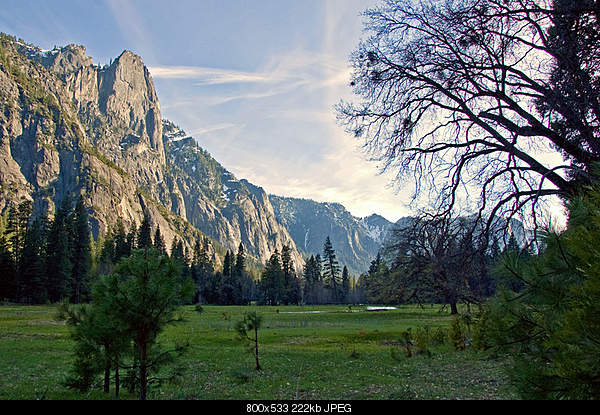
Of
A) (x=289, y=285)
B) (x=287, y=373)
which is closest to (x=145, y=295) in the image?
(x=287, y=373)

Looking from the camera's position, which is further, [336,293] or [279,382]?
[336,293]

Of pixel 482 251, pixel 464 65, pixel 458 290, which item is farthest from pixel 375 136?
pixel 458 290

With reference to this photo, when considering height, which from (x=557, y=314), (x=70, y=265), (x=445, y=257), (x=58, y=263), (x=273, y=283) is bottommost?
(x=273, y=283)

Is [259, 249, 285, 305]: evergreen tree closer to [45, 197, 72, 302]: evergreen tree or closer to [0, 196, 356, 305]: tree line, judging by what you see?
[0, 196, 356, 305]: tree line

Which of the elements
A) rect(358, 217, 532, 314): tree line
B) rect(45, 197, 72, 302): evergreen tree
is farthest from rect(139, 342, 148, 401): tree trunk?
rect(45, 197, 72, 302): evergreen tree

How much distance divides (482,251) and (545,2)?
4993 mm

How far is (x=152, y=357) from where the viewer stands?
7137 mm

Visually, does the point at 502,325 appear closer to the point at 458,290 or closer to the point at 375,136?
the point at 458,290

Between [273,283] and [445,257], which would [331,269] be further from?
[445,257]

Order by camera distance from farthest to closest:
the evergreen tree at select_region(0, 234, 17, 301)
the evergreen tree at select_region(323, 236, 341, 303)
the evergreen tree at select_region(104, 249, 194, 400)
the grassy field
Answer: the evergreen tree at select_region(323, 236, 341, 303) → the evergreen tree at select_region(0, 234, 17, 301) → the grassy field → the evergreen tree at select_region(104, 249, 194, 400)

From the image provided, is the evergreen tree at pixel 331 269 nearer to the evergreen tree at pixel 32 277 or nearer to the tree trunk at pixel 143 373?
the evergreen tree at pixel 32 277

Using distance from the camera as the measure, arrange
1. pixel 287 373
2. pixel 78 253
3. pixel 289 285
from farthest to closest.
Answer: pixel 289 285, pixel 78 253, pixel 287 373

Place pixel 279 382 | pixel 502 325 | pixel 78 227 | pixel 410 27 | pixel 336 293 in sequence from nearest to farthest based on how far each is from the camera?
pixel 502 325 → pixel 410 27 → pixel 279 382 → pixel 78 227 → pixel 336 293

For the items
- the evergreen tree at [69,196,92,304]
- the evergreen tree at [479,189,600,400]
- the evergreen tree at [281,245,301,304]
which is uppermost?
the evergreen tree at [69,196,92,304]
